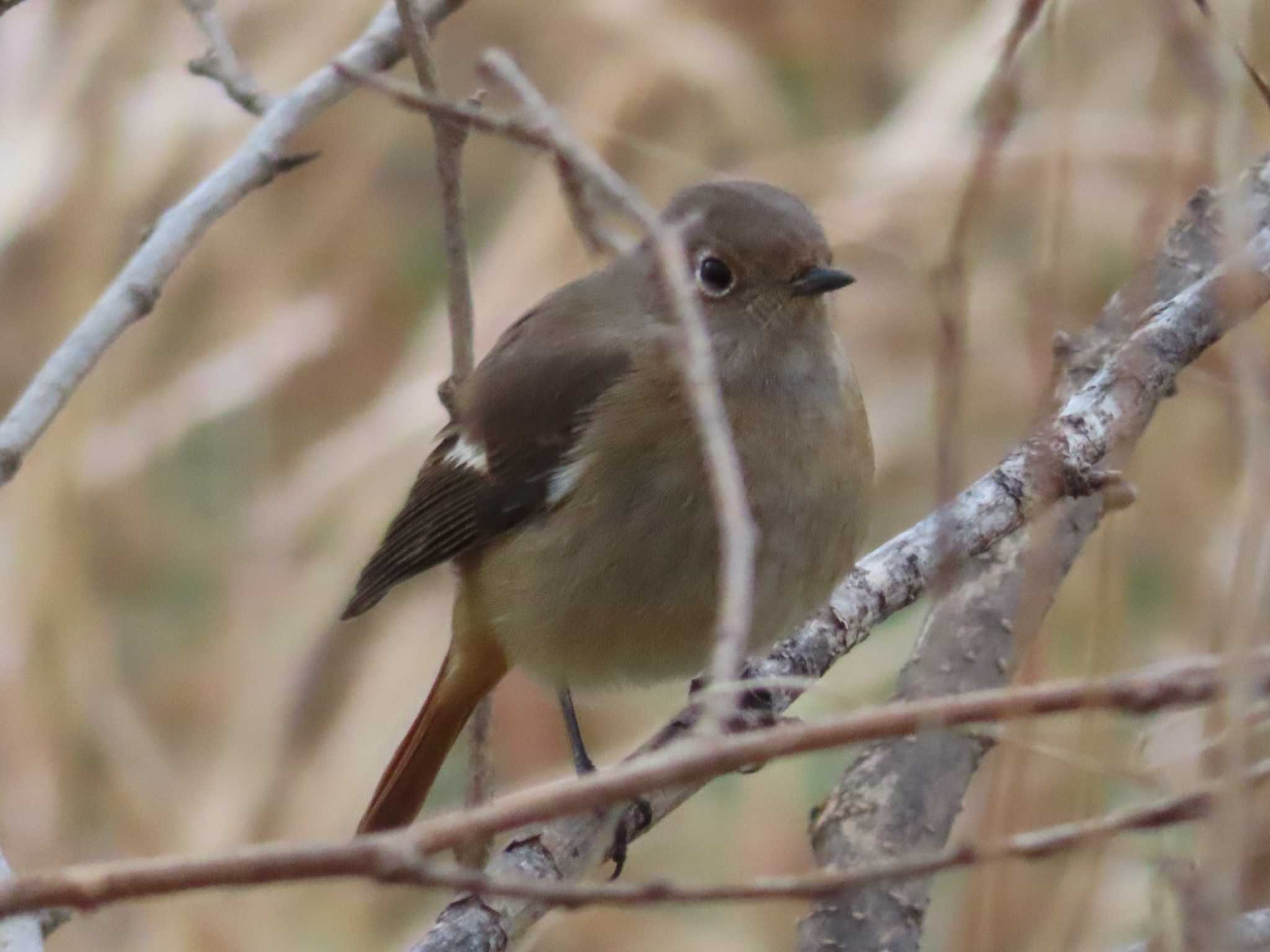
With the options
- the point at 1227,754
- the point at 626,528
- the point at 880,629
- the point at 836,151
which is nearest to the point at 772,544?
the point at 626,528

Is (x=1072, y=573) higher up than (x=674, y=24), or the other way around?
(x=674, y=24)

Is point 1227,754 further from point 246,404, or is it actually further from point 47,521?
point 246,404

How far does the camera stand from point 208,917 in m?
3.98

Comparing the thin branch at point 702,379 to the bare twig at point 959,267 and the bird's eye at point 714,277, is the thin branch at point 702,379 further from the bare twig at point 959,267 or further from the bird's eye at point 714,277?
the bird's eye at point 714,277

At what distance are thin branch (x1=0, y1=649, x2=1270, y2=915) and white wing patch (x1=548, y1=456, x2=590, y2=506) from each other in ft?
4.78

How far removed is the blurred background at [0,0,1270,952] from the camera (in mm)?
4000

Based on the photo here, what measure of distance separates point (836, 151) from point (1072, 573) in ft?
4.31

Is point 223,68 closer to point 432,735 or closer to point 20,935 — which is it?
point 432,735

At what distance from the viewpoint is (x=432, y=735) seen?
268cm

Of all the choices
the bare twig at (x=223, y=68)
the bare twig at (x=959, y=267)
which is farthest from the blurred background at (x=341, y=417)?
the bare twig at (x=959, y=267)

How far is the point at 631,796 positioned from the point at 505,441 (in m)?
1.73

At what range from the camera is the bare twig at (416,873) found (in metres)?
0.83

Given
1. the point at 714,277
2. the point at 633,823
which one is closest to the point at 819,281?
the point at 714,277

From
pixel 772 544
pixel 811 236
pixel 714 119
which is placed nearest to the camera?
pixel 772 544
